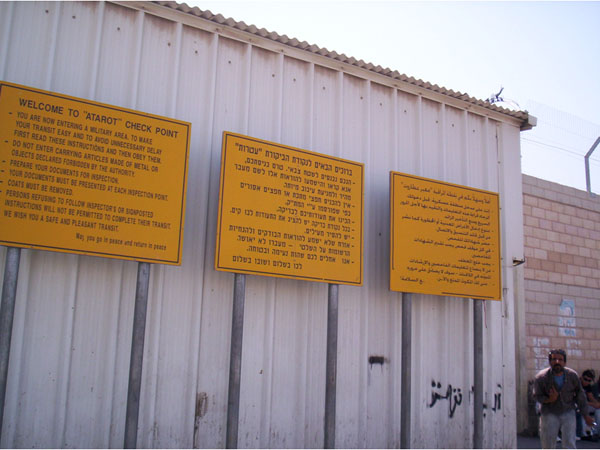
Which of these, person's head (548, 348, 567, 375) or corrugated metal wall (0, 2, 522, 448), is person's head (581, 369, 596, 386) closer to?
corrugated metal wall (0, 2, 522, 448)

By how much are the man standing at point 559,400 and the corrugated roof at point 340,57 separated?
3.39 metres

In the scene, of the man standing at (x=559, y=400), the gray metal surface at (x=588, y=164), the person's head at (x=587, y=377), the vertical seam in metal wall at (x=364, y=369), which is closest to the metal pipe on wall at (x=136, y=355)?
the vertical seam in metal wall at (x=364, y=369)

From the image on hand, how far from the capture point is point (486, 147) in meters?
7.84

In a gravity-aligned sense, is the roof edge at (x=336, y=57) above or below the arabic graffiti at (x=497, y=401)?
above

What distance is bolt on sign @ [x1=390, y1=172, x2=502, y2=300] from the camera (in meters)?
6.43

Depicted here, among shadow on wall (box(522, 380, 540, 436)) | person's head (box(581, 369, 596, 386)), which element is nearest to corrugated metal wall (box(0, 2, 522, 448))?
shadow on wall (box(522, 380, 540, 436))

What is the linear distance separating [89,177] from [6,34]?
1.51 metres

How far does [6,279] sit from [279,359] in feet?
8.73

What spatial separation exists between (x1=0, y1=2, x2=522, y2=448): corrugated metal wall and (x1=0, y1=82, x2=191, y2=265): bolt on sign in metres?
0.38

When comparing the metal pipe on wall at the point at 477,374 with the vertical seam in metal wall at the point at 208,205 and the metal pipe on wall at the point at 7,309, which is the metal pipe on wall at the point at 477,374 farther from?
the metal pipe on wall at the point at 7,309

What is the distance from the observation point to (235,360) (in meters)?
5.29

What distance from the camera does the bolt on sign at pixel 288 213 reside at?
5363 mm

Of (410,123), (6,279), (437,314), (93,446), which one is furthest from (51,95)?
(437,314)

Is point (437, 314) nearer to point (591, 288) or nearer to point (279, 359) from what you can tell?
point (279, 359)
